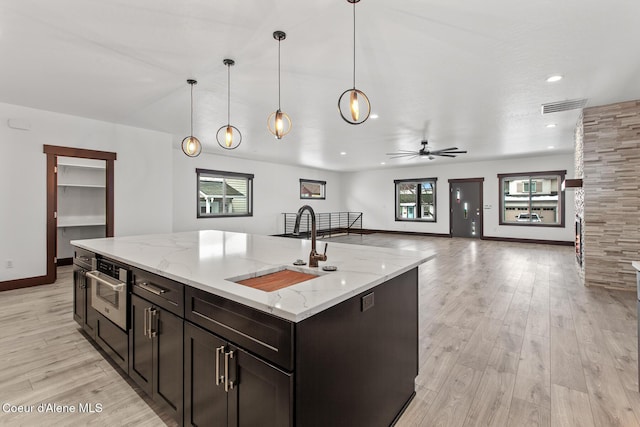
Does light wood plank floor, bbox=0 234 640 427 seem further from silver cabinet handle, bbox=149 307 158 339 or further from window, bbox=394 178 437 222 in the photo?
window, bbox=394 178 437 222

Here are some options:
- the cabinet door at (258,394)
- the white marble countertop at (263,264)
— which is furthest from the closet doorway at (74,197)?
the cabinet door at (258,394)

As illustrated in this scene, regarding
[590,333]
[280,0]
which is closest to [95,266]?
[280,0]

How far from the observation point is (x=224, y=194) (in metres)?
9.30

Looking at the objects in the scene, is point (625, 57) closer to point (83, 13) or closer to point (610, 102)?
point (610, 102)

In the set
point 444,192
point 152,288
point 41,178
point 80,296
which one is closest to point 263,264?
point 152,288

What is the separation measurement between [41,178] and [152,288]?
447 centimetres

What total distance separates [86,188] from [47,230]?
171cm

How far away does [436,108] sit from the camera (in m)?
4.66

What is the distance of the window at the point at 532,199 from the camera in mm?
9195

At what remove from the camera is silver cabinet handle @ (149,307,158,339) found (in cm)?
179

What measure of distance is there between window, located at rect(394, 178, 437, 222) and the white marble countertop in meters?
9.48

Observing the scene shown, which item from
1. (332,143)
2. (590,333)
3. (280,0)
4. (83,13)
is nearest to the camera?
(280,0)

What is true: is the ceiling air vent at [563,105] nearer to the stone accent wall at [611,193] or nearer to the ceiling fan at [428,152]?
the stone accent wall at [611,193]

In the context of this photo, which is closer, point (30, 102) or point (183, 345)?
point (183, 345)
